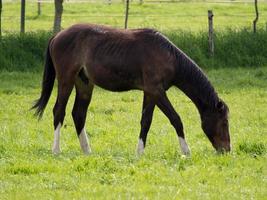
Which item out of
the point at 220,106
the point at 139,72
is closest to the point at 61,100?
the point at 139,72

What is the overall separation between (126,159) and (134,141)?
205cm

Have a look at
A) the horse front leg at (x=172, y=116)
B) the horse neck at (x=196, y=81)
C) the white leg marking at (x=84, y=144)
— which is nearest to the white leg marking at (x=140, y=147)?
the horse front leg at (x=172, y=116)

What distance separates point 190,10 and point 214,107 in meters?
29.4

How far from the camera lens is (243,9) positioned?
41062mm

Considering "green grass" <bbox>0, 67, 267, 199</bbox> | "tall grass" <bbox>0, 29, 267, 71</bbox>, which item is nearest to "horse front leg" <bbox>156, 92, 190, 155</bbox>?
"green grass" <bbox>0, 67, 267, 199</bbox>

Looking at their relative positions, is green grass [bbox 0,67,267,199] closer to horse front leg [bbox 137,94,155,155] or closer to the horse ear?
horse front leg [bbox 137,94,155,155]

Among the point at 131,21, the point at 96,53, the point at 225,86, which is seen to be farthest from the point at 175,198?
the point at 131,21

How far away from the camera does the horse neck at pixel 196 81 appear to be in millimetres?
10867

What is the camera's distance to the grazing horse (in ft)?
35.5

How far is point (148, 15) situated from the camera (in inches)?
1460

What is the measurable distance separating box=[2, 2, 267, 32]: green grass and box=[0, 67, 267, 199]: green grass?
14528mm

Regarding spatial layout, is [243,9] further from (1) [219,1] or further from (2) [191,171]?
(2) [191,171]

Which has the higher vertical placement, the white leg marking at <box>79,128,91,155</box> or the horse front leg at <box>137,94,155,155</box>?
the horse front leg at <box>137,94,155,155</box>

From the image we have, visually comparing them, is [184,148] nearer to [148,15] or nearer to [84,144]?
[84,144]
